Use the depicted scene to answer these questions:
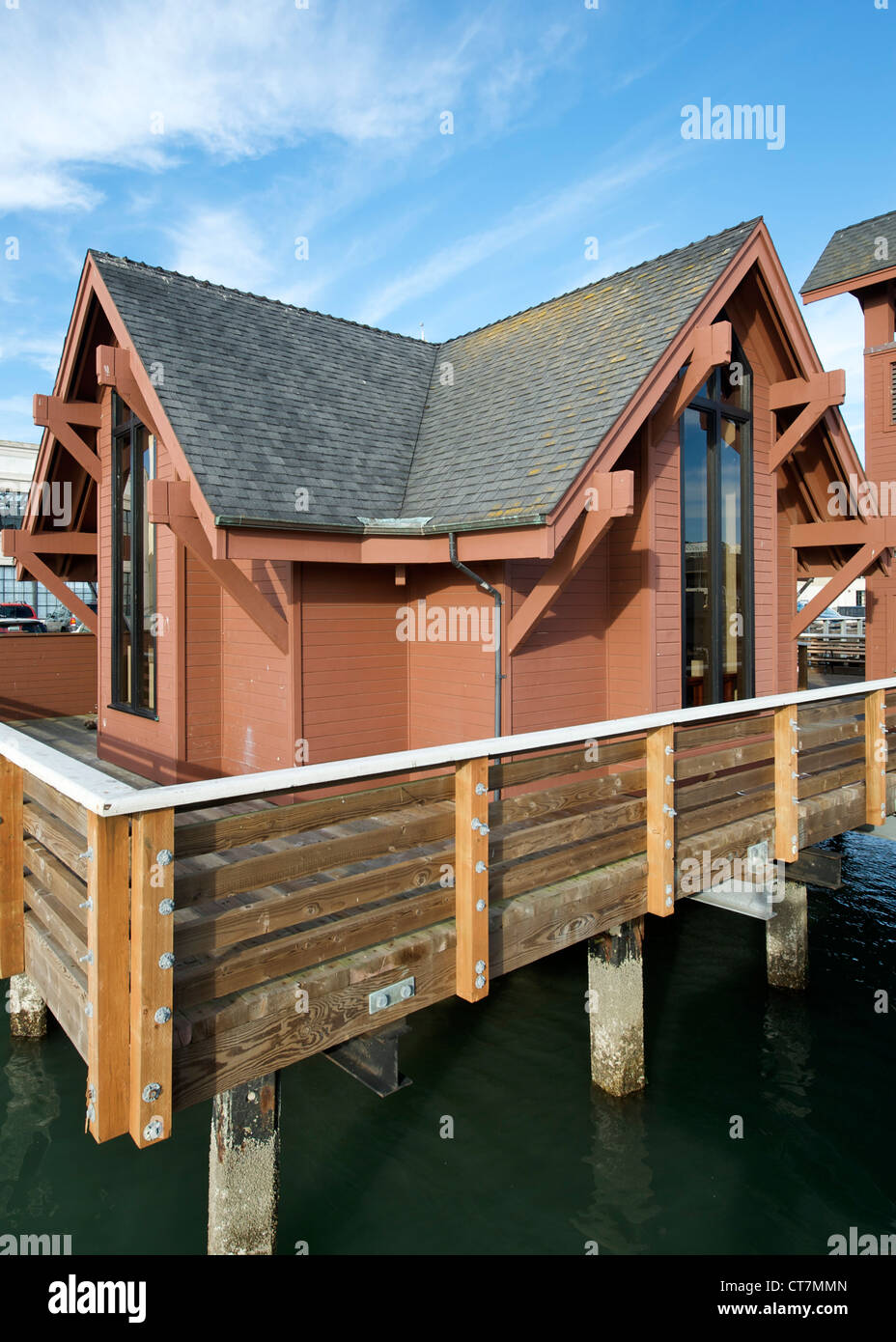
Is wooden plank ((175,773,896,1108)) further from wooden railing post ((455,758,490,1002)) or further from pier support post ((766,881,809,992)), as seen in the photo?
pier support post ((766,881,809,992))

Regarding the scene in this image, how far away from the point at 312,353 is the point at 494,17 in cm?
493

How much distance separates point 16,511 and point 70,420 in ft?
102

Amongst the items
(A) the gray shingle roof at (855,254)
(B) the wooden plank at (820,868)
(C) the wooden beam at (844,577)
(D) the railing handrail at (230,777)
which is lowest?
(B) the wooden plank at (820,868)

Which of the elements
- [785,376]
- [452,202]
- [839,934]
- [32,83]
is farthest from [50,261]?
[839,934]

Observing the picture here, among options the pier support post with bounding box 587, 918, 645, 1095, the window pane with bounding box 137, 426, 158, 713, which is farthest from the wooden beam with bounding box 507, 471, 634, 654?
the window pane with bounding box 137, 426, 158, 713

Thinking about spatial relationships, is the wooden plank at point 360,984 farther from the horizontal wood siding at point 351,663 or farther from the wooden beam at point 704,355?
the wooden beam at point 704,355

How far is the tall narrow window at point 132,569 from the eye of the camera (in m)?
10.1

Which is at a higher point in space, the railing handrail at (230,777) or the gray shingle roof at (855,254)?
the gray shingle roof at (855,254)

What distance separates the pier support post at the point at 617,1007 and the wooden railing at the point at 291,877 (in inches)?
30.9

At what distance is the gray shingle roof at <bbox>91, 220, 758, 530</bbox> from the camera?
7430 mm

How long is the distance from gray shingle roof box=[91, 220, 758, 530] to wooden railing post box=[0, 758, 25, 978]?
A: 10.1 ft

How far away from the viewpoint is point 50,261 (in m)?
41.8

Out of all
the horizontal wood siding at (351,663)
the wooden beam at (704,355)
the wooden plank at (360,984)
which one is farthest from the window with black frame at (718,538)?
the wooden plank at (360,984)
